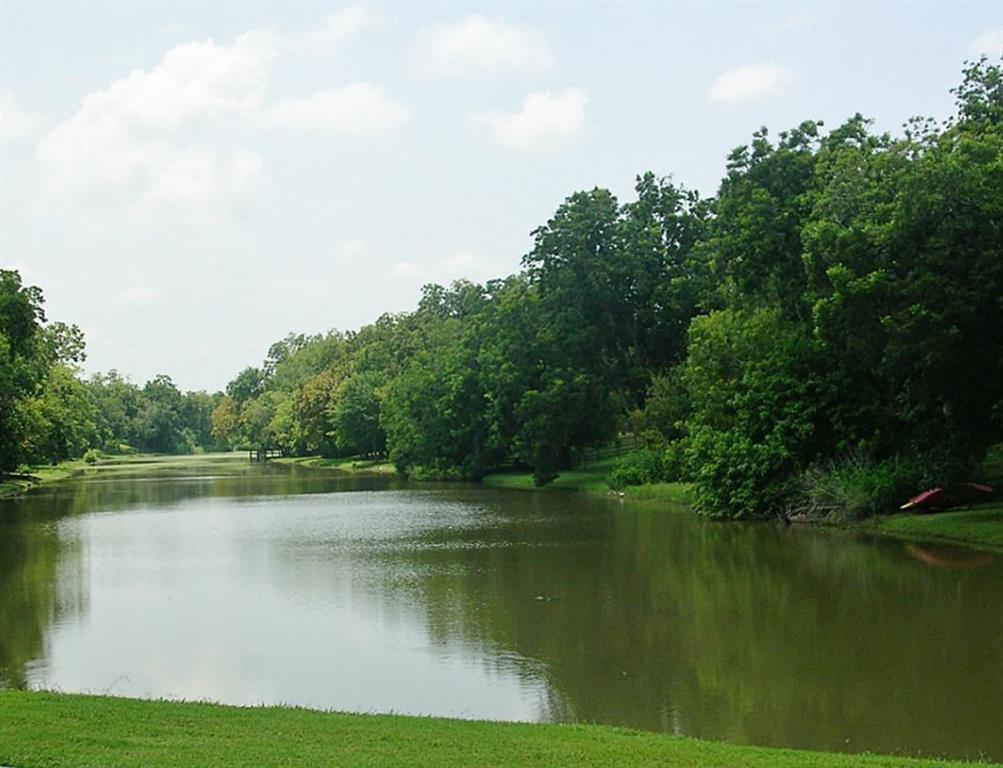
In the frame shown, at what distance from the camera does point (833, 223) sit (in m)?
32.3

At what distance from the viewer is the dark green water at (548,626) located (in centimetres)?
1435

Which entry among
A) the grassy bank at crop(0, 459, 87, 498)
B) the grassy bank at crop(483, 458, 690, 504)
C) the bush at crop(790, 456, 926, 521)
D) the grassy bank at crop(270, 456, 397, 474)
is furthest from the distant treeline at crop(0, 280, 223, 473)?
the bush at crop(790, 456, 926, 521)

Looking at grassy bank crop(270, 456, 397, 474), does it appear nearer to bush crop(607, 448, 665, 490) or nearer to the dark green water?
bush crop(607, 448, 665, 490)

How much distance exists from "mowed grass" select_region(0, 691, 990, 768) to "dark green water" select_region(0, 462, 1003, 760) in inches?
92.7

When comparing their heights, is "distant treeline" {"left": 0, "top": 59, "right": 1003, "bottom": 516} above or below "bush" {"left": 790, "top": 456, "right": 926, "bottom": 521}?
above

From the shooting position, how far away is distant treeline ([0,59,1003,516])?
97.7 ft

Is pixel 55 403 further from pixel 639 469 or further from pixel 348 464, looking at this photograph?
pixel 639 469

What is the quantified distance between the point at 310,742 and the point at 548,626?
9.91m

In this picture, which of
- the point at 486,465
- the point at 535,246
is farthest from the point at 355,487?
the point at 535,246

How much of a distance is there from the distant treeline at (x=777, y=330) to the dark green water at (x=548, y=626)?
395cm

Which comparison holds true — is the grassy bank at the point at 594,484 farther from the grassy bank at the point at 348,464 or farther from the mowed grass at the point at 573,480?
the grassy bank at the point at 348,464

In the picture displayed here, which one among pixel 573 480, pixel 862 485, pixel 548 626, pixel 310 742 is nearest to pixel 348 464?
pixel 573 480

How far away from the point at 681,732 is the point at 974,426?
75.9 ft

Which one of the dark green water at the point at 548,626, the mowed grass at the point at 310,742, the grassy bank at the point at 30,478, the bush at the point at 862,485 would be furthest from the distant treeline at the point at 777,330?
the mowed grass at the point at 310,742
